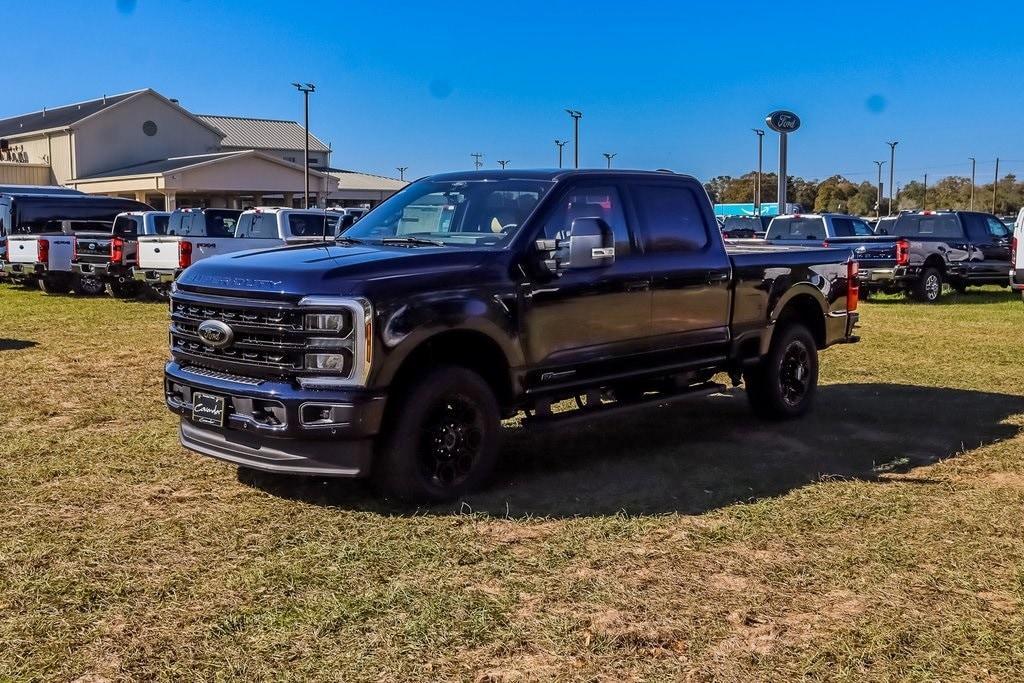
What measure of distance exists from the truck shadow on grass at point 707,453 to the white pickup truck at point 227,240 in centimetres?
1090

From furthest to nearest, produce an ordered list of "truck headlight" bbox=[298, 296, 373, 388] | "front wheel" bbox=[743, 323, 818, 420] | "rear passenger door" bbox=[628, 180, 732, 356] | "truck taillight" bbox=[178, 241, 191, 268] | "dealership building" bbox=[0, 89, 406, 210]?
"dealership building" bbox=[0, 89, 406, 210] < "truck taillight" bbox=[178, 241, 191, 268] < "front wheel" bbox=[743, 323, 818, 420] < "rear passenger door" bbox=[628, 180, 732, 356] < "truck headlight" bbox=[298, 296, 373, 388]

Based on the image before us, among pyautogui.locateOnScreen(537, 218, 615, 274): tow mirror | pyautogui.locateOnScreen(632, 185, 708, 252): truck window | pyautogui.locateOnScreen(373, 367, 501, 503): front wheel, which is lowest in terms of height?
pyautogui.locateOnScreen(373, 367, 501, 503): front wheel

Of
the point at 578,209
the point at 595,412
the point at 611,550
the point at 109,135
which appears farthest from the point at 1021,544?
the point at 109,135

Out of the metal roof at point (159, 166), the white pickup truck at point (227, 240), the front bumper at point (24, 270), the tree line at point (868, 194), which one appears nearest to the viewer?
the white pickup truck at point (227, 240)

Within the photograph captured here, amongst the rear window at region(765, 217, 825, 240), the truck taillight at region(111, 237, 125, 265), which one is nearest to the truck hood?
the truck taillight at region(111, 237, 125, 265)

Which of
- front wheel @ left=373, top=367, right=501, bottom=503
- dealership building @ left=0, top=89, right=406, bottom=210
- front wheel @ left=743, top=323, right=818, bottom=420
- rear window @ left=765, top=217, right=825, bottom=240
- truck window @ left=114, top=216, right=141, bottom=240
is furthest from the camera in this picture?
dealership building @ left=0, top=89, right=406, bottom=210

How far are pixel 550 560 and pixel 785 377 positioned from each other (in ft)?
13.6

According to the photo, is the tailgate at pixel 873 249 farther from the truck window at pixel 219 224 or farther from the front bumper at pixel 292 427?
the front bumper at pixel 292 427

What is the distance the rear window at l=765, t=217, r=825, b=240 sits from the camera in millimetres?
20938

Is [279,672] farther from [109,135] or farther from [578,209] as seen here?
[109,135]

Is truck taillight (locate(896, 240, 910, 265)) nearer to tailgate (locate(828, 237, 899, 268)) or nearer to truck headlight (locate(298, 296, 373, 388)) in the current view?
tailgate (locate(828, 237, 899, 268))

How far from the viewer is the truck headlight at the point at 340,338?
5371 mm

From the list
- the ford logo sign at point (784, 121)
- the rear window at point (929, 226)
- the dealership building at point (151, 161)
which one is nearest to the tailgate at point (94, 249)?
the rear window at point (929, 226)

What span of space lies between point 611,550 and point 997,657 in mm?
1848
